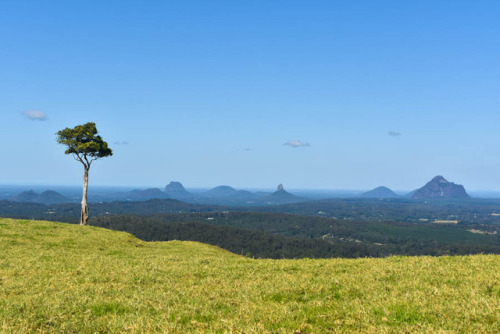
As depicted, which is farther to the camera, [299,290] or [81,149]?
[81,149]

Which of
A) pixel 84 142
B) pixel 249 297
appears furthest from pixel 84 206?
pixel 249 297

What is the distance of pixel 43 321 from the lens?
9.44 meters

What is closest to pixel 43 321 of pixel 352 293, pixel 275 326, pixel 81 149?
pixel 275 326

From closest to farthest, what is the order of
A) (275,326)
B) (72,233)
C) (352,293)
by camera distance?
1. (275,326)
2. (352,293)
3. (72,233)

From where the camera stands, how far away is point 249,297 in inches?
466

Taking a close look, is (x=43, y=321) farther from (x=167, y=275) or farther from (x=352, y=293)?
(x=352, y=293)

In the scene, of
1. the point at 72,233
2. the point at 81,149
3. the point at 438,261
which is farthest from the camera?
the point at 81,149

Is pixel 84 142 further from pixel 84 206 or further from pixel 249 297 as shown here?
pixel 249 297

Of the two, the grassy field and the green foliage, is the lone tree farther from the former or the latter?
the grassy field

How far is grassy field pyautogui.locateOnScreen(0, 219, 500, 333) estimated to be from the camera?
8.50 metres

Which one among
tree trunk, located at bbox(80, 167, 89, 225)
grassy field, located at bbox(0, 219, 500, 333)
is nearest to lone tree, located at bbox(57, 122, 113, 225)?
tree trunk, located at bbox(80, 167, 89, 225)

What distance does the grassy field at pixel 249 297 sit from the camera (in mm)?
8500

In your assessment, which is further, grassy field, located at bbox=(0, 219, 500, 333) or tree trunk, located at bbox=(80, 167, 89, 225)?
tree trunk, located at bbox=(80, 167, 89, 225)

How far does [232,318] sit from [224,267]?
397 inches
